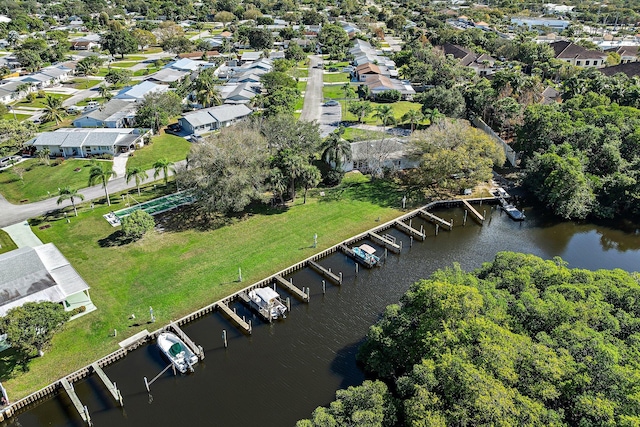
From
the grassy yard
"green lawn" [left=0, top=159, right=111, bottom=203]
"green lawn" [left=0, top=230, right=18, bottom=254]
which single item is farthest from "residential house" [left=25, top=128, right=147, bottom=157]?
the grassy yard

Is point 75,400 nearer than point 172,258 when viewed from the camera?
Yes

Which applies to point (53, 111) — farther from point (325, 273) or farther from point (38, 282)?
point (325, 273)

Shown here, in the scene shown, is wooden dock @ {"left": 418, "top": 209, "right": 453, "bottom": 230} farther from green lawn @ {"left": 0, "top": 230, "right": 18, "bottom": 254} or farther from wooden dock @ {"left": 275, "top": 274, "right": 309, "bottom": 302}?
green lawn @ {"left": 0, "top": 230, "right": 18, "bottom": 254}

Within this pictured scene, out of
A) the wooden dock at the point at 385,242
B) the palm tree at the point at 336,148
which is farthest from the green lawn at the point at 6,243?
the wooden dock at the point at 385,242

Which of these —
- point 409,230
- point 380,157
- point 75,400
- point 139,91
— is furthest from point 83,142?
point 409,230

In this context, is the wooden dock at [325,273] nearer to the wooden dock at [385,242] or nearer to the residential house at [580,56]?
the wooden dock at [385,242]
